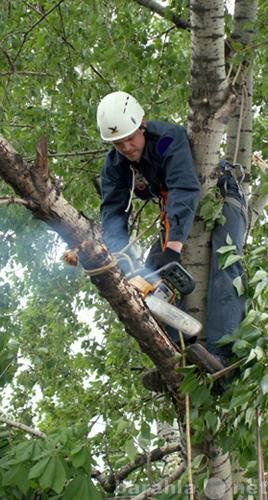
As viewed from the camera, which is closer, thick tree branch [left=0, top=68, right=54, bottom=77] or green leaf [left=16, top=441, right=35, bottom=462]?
green leaf [left=16, top=441, right=35, bottom=462]

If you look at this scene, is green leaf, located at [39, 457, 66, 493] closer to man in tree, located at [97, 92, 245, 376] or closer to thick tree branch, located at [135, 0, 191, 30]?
man in tree, located at [97, 92, 245, 376]

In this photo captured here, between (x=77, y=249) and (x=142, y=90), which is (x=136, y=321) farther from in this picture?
(x=142, y=90)

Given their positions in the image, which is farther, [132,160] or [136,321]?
[132,160]

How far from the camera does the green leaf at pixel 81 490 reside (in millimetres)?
2934

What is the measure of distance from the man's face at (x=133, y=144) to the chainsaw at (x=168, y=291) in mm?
619

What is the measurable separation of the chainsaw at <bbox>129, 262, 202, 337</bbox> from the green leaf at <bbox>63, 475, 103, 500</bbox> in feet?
2.62

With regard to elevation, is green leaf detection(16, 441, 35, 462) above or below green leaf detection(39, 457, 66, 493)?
above

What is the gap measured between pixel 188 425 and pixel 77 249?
2.90 ft

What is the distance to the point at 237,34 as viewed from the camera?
4195mm

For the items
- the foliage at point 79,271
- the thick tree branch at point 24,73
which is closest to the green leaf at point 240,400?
the foliage at point 79,271

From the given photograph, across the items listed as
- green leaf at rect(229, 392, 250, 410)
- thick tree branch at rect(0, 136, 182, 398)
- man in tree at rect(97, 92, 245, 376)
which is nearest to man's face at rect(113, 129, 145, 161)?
man in tree at rect(97, 92, 245, 376)

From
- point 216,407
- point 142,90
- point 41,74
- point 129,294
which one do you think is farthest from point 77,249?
point 41,74

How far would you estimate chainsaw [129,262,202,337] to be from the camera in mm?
3502

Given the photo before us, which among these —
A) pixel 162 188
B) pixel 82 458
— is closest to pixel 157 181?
pixel 162 188
